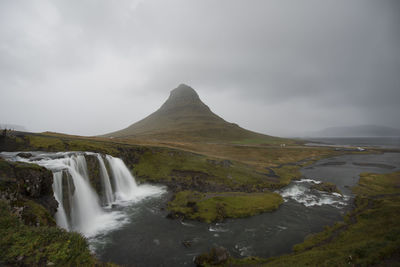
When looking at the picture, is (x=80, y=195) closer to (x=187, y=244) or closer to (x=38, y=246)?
(x=187, y=244)

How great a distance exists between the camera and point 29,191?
18.7m

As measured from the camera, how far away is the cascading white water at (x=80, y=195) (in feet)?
78.5

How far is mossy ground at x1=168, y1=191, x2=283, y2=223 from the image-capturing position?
2809cm

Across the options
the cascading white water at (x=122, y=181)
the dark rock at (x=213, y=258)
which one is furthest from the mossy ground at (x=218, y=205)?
the cascading white water at (x=122, y=181)

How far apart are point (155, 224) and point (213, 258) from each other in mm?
11609

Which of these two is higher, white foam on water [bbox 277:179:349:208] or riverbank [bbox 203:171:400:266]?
riverbank [bbox 203:171:400:266]

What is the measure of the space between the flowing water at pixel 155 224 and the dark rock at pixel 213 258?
1.31 m

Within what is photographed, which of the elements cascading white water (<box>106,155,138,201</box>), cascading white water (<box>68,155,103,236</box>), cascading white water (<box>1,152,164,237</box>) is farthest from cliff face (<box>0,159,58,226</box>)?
cascading white water (<box>106,155,138,201</box>)

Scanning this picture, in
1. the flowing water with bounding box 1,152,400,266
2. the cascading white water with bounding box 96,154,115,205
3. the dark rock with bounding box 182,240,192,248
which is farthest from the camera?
the cascading white water with bounding box 96,154,115,205

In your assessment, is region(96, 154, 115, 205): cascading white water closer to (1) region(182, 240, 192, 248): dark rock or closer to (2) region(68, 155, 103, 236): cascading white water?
(2) region(68, 155, 103, 236): cascading white water

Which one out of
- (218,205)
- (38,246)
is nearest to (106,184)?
(218,205)

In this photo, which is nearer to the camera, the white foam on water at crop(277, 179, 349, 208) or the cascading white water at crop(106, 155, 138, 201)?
the white foam on water at crop(277, 179, 349, 208)

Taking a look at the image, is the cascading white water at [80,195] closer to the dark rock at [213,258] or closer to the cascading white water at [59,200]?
the cascading white water at [59,200]

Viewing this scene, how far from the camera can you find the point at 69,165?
28828mm
